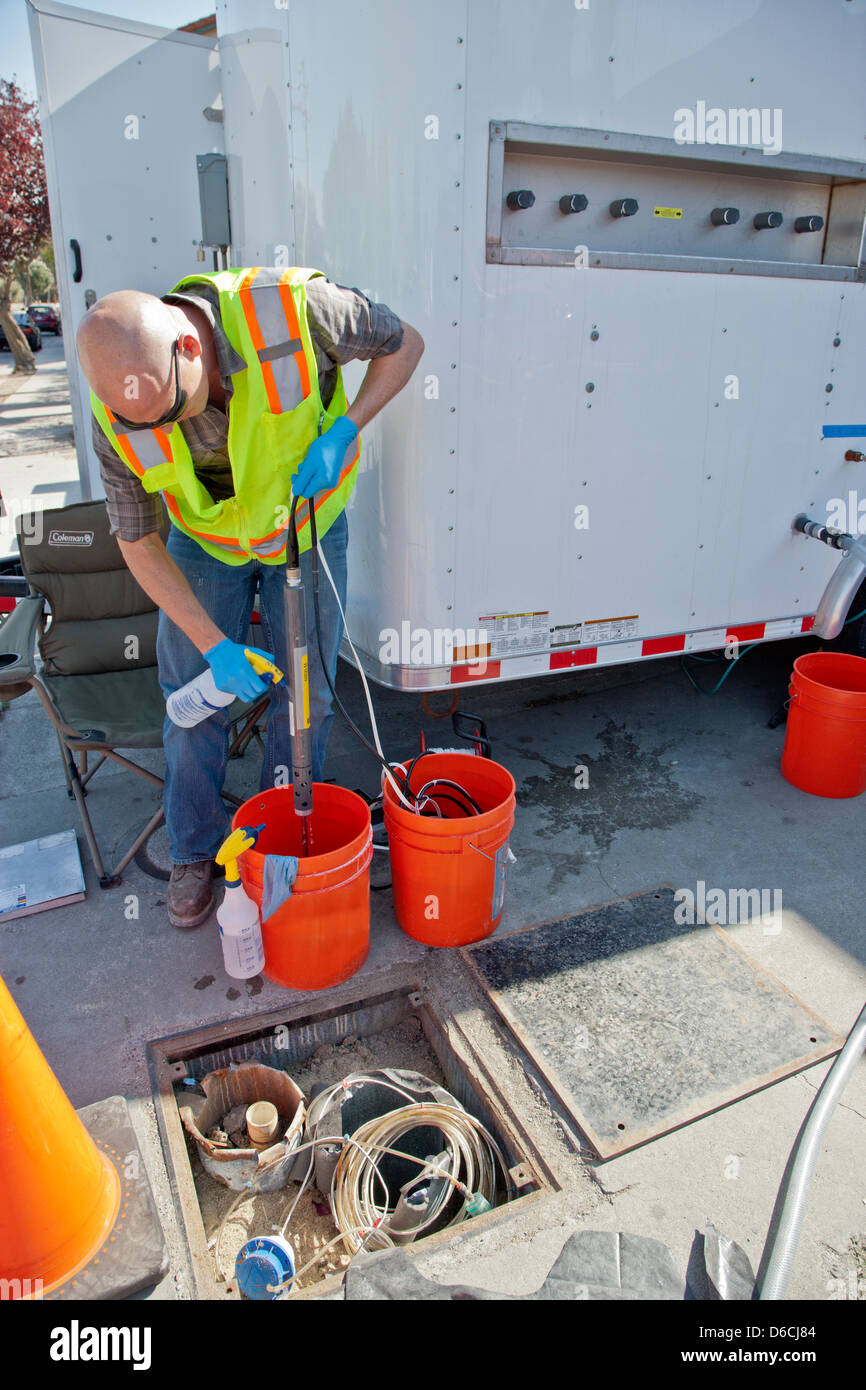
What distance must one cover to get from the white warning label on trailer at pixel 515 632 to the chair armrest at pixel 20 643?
148 cm

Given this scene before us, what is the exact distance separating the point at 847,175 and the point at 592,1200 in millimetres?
3285

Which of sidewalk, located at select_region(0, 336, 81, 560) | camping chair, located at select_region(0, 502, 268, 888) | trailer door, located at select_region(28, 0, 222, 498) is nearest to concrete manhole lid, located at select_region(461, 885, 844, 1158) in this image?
camping chair, located at select_region(0, 502, 268, 888)

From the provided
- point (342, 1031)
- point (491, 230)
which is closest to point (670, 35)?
point (491, 230)

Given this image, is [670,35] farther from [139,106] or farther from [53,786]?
[53,786]

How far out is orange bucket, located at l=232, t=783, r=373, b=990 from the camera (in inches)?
91.0

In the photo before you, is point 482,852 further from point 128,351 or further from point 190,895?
point 128,351

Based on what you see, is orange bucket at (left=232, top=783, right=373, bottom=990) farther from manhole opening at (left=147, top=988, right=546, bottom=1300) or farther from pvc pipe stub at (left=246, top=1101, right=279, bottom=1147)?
pvc pipe stub at (left=246, top=1101, right=279, bottom=1147)

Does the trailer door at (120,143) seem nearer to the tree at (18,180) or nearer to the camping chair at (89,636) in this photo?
the camping chair at (89,636)

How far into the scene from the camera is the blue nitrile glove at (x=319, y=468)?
2.19 metres

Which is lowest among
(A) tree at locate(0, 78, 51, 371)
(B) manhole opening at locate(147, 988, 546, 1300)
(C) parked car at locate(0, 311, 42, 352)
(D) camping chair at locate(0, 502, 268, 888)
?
(B) manhole opening at locate(147, 988, 546, 1300)

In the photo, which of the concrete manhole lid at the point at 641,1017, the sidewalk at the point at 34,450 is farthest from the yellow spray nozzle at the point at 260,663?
the sidewalk at the point at 34,450

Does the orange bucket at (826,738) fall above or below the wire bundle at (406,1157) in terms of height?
above

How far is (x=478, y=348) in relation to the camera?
2600mm

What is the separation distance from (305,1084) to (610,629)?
183 centimetres
